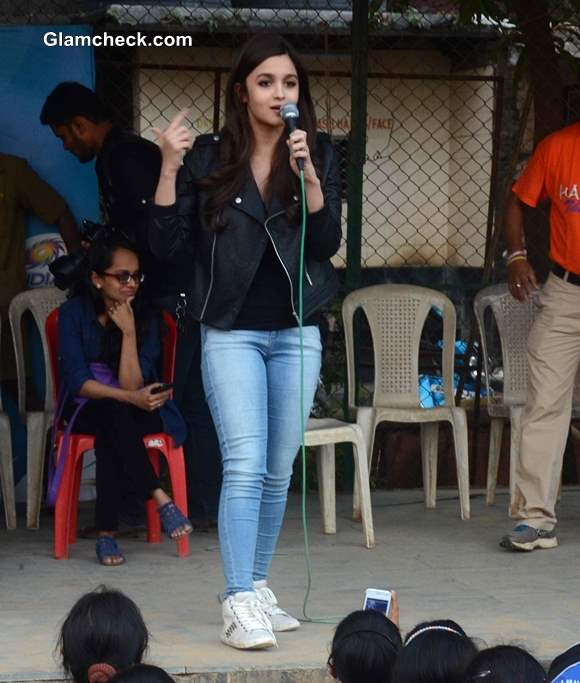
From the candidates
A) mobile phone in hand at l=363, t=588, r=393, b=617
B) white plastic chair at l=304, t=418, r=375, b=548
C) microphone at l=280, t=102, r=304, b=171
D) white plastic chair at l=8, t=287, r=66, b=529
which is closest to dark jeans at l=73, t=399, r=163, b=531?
white plastic chair at l=8, t=287, r=66, b=529

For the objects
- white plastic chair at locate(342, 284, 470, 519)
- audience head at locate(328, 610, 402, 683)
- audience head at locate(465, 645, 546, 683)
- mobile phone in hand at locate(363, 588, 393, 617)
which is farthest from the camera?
white plastic chair at locate(342, 284, 470, 519)

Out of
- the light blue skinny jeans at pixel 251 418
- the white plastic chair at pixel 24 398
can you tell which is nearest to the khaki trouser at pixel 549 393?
the light blue skinny jeans at pixel 251 418

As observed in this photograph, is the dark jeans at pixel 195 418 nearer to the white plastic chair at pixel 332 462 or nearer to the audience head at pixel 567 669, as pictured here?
the white plastic chair at pixel 332 462

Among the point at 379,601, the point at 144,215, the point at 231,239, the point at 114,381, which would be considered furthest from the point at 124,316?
the point at 379,601

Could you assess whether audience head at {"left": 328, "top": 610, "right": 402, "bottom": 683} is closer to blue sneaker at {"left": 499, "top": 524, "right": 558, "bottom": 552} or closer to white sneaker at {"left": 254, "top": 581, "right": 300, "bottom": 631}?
white sneaker at {"left": 254, "top": 581, "right": 300, "bottom": 631}

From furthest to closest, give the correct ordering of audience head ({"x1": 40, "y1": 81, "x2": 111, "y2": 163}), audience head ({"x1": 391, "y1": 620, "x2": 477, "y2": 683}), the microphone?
1. audience head ({"x1": 40, "y1": 81, "x2": 111, "y2": 163})
2. the microphone
3. audience head ({"x1": 391, "y1": 620, "x2": 477, "y2": 683})

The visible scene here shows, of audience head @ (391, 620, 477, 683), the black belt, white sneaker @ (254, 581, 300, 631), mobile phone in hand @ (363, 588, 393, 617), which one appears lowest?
white sneaker @ (254, 581, 300, 631)

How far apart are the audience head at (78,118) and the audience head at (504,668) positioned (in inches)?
162

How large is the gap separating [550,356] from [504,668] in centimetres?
373

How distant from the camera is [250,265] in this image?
15.3 ft

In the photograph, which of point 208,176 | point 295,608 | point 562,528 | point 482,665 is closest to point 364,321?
point 562,528

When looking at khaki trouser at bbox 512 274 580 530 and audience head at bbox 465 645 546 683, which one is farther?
khaki trouser at bbox 512 274 580 530

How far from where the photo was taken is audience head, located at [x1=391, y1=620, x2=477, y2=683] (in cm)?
276

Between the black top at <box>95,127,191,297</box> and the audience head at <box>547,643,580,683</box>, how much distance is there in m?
3.72
